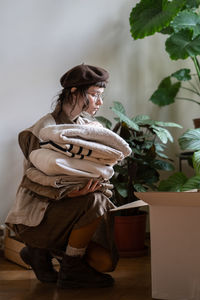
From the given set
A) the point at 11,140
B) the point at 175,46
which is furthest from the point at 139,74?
the point at 11,140

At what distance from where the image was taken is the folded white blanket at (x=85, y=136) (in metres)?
1.69

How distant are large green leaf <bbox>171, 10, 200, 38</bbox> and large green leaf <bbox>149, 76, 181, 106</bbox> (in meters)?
0.48

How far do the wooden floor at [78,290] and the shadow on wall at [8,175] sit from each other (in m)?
0.56

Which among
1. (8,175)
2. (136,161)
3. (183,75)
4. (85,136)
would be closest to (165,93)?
(183,75)

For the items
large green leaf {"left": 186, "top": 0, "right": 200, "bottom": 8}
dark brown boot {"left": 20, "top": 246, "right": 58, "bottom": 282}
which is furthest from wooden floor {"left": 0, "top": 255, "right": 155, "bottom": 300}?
large green leaf {"left": 186, "top": 0, "right": 200, "bottom": 8}

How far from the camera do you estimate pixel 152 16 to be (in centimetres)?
287

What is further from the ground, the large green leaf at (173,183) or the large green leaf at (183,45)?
the large green leaf at (183,45)

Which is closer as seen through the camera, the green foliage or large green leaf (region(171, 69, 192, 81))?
the green foliage

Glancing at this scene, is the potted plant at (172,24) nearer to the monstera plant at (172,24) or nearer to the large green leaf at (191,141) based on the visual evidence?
the monstera plant at (172,24)

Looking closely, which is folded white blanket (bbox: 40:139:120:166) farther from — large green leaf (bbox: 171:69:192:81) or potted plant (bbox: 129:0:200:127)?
large green leaf (bbox: 171:69:192:81)

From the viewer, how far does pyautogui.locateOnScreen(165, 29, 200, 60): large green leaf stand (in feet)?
9.12

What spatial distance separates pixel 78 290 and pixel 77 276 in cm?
6

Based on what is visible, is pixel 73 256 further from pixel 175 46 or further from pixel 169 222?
pixel 175 46

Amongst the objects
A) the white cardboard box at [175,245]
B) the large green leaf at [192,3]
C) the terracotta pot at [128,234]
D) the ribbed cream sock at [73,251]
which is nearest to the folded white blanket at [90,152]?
the white cardboard box at [175,245]
